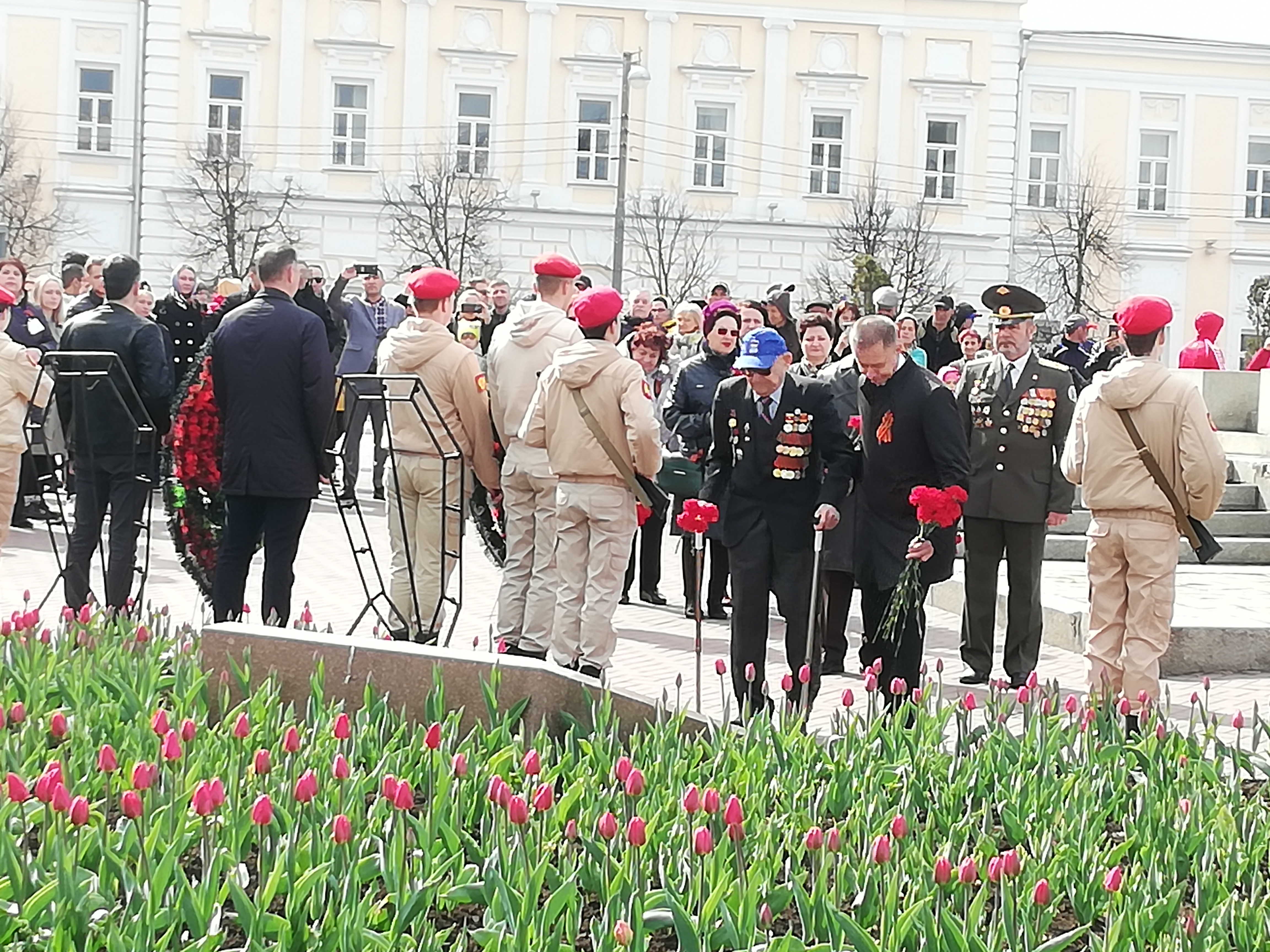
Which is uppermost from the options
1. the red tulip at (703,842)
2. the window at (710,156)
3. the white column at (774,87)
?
the white column at (774,87)

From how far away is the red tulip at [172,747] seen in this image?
4.88 metres

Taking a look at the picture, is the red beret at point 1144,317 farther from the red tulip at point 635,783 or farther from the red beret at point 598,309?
the red tulip at point 635,783

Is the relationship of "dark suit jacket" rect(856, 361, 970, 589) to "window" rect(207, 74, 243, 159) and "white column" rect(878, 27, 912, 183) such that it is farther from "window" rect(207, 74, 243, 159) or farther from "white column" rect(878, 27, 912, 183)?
"white column" rect(878, 27, 912, 183)

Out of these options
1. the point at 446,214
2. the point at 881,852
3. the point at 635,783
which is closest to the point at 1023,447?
the point at 635,783

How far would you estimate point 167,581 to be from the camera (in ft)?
41.1

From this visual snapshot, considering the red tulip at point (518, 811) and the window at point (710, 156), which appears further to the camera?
the window at point (710, 156)

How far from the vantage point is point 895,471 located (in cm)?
892

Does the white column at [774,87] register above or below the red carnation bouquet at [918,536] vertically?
above

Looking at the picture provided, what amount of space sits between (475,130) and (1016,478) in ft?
130

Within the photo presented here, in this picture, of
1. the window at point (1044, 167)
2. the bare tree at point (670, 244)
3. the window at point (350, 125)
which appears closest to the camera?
the bare tree at point (670, 244)

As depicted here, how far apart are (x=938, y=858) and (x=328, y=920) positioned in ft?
4.53

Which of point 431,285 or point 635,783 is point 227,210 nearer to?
point 431,285

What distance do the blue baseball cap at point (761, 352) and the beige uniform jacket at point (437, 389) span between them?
1908 mm

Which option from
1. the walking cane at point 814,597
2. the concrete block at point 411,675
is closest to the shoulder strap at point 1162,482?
the walking cane at point 814,597
